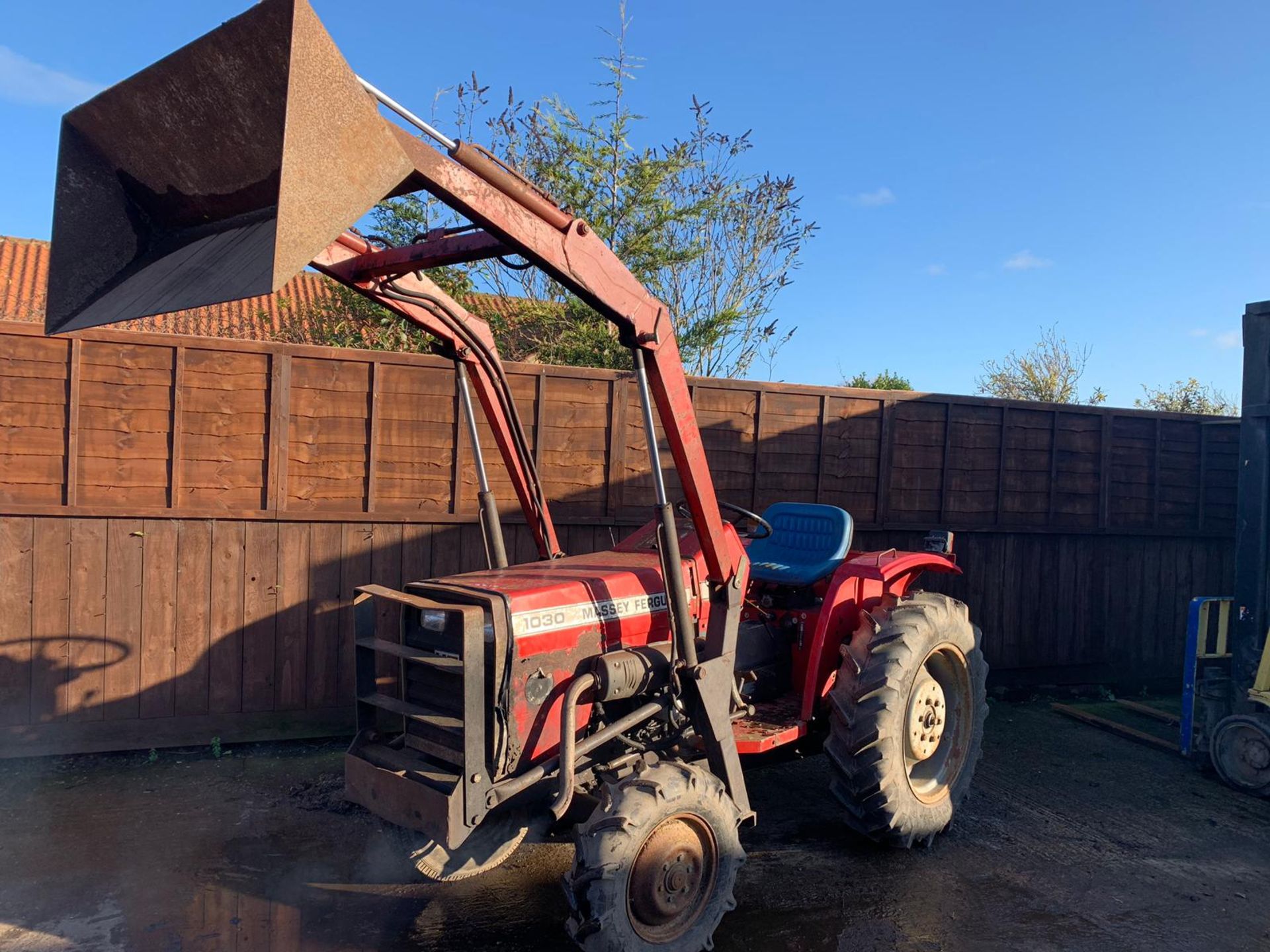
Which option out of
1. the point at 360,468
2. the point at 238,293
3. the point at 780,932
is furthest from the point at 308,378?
the point at 780,932

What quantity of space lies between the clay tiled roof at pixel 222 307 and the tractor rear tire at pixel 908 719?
6757 mm

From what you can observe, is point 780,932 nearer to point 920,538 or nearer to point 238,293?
point 238,293

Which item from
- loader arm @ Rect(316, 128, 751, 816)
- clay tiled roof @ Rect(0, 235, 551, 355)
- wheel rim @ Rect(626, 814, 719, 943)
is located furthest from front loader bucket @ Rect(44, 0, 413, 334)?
clay tiled roof @ Rect(0, 235, 551, 355)

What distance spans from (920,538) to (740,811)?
479 centimetres

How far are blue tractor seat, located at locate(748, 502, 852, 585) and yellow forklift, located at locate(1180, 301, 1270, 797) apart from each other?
9.31 feet

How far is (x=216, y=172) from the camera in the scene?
317 cm

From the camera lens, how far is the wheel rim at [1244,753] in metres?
5.59

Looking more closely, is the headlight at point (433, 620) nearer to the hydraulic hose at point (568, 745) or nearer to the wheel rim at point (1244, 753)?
the hydraulic hose at point (568, 745)

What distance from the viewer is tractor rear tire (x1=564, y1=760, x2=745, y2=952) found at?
3.23m

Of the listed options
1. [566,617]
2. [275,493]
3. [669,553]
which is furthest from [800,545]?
[275,493]

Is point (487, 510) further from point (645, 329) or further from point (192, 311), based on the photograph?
point (192, 311)

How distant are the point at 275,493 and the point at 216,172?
Result: 3.31m

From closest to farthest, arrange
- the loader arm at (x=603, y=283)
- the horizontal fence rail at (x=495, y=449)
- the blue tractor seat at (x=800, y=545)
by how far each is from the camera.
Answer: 1. the loader arm at (x=603, y=283)
2. the blue tractor seat at (x=800, y=545)
3. the horizontal fence rail at (x=495, y=449)

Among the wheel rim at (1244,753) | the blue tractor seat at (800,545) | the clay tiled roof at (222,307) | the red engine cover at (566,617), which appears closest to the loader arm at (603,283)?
the red engine cover at (566,617)
